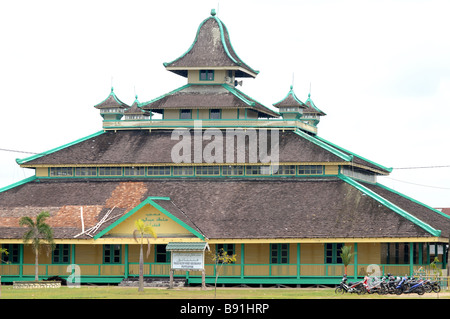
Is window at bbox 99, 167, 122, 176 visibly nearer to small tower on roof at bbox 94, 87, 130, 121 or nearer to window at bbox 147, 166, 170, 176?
window at bbox 147, 166, 170, 176

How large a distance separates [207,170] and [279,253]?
9076 mm

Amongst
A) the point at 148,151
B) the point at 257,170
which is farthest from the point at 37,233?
the point at 257,170

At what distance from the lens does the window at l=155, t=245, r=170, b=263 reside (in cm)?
8456

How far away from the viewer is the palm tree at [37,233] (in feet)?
266

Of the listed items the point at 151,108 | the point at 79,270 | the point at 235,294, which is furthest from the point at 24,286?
the point at 151,108

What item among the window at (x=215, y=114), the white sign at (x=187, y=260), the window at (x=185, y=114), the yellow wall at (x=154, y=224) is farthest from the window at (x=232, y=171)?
the white sign at (x=187, y=260)

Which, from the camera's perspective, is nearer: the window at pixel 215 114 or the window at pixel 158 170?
the window at pixel 158 170

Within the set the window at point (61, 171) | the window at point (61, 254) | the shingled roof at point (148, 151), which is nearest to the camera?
the window at point (61, 254)

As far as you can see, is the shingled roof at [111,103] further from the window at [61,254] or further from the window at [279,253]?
the window at [279,253]

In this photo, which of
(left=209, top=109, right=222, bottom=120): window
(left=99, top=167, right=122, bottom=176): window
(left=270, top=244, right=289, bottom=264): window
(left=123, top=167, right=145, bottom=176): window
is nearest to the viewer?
(left=270, top=244, right=289, bottom=264): window

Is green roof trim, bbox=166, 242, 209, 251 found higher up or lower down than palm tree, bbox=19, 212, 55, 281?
lower down

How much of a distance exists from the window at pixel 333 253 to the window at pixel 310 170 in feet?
19.9

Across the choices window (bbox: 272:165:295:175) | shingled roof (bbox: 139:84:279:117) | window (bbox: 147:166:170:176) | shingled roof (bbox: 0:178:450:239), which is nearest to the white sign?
shingled roof (bbox: 0:178:450:239)

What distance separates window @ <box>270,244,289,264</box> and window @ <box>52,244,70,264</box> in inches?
542
